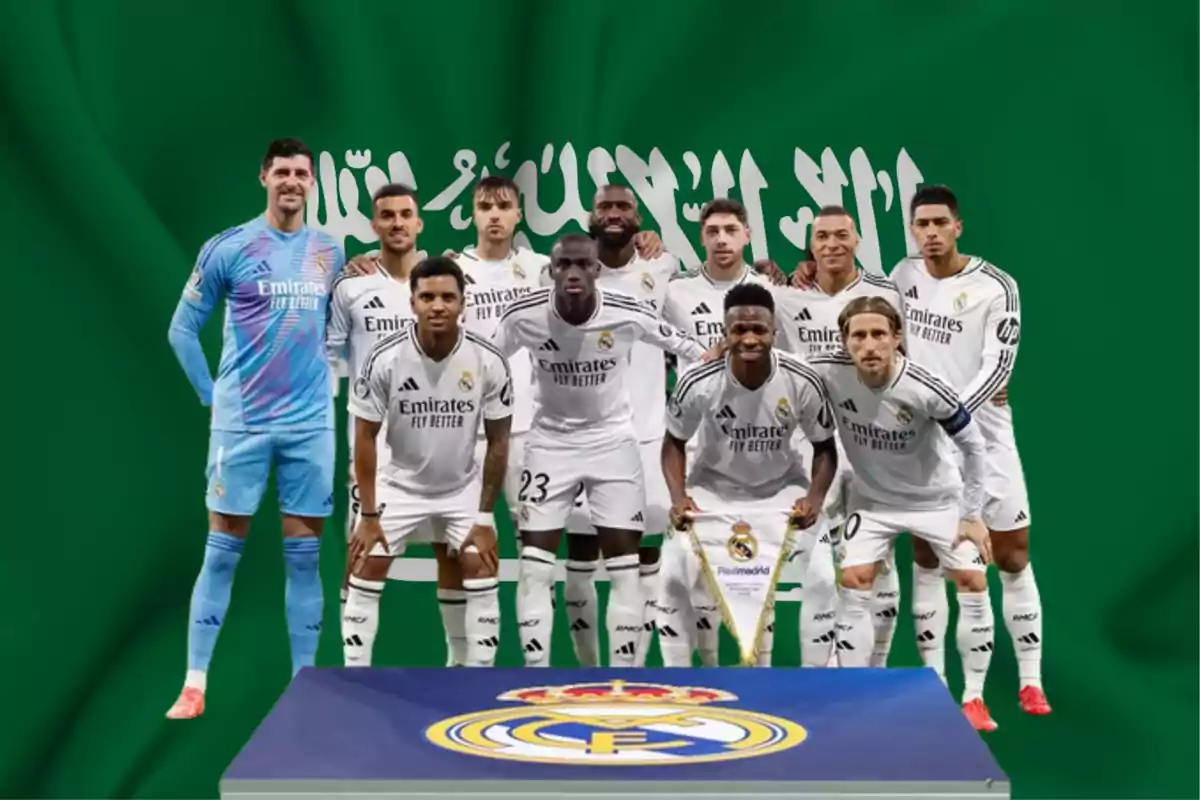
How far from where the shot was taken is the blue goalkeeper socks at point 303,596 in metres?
7.82

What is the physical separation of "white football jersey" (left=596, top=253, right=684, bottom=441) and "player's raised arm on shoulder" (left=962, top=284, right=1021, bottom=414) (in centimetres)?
135

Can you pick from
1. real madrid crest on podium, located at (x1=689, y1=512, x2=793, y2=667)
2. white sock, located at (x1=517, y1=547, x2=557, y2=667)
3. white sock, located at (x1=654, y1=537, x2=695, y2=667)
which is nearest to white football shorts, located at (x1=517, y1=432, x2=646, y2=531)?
white sock, located at (x1=517, y1=547, x2=557, y2=667)

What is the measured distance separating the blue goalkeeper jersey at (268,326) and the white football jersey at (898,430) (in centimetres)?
217

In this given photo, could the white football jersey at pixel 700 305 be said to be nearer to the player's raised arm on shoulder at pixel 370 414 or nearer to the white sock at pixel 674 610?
Result: the white sock at pixel 674 610

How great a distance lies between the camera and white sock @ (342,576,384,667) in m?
7.52

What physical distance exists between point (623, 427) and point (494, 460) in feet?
1.89

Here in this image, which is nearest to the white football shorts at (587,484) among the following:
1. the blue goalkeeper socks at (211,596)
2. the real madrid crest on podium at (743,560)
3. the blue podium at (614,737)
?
the real madrid crest on podium at (743,560)

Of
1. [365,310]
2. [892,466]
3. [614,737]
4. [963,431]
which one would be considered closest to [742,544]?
[892,466]

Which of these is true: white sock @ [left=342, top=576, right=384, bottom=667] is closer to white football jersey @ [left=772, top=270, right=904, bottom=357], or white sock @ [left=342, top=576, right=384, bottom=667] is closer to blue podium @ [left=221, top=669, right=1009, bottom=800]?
blue podium @ [left=221, top=669, right=1009, bottom=800]

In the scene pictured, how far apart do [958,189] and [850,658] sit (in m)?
2.62

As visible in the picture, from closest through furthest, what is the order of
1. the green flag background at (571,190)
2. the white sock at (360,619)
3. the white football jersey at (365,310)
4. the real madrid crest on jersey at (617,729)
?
1. the real madrid crest on jersey at (617,729)
2. the white sock at (360,619)
3. the white football jersey at (365,310)
4. the green flag background at (571,190)

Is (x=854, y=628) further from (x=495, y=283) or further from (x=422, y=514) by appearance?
(x=495, y=283)

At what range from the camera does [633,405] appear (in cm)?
810

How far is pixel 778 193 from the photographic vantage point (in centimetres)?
886
